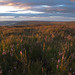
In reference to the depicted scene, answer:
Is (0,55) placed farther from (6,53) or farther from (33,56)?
(33,56)

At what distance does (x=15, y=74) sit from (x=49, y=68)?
30.8 inches

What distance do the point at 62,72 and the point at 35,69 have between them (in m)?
0.58

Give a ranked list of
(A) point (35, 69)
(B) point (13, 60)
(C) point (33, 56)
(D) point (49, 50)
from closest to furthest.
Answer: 1. (A) point (35, 69)
2. (B) point (13, 60)
3. (C) point (33, 56)
4. (D) point (49, 50)

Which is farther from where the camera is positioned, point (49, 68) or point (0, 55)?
point (0, 55)

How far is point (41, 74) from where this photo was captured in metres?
2.00

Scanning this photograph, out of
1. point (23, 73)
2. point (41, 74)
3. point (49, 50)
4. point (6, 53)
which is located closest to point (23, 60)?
point (23, 73)

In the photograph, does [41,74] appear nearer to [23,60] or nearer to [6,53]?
[23,60]

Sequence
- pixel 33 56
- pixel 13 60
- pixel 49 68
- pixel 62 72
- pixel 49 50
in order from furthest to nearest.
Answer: pixel 49 50 → pixel 33 56 → pixel 13 60 → pixel 49 68 → pixel 62 72

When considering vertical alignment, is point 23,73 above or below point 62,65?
below

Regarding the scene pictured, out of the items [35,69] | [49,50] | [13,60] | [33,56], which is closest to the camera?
[35,69]

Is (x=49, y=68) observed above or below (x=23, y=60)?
below

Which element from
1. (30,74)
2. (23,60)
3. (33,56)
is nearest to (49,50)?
(33,56)

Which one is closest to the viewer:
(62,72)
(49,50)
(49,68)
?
(62,72)

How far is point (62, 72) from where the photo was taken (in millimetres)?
1956
